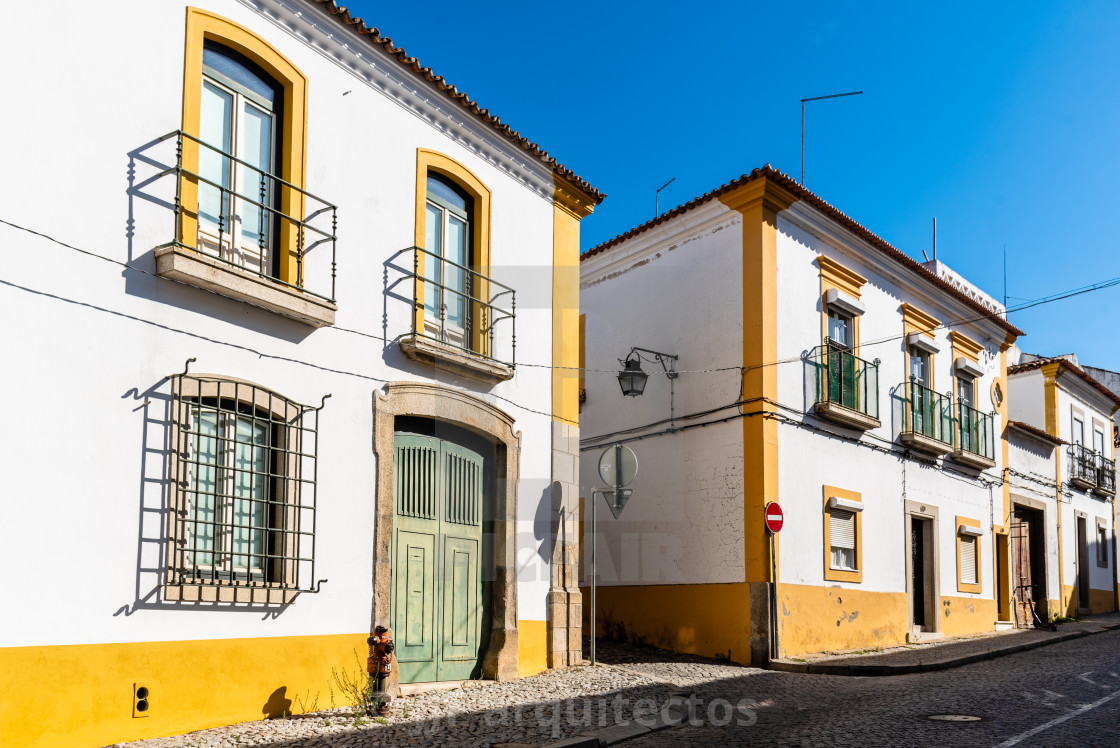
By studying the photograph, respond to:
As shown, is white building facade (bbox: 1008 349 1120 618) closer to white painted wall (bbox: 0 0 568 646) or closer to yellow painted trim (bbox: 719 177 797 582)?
yellow painted trim (bbox: 719 177 797 582)

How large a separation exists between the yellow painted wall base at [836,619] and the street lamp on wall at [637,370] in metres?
3.44

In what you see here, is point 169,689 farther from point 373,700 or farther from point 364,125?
point 364,125

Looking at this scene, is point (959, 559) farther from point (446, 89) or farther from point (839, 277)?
point (446, 89)

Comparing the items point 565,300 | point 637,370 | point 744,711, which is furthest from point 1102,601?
point 744,711

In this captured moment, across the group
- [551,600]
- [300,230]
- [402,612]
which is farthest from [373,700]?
[300,230]

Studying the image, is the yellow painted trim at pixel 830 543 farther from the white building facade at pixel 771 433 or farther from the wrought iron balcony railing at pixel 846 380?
the wrought iron balcony railing at pixel 846 380

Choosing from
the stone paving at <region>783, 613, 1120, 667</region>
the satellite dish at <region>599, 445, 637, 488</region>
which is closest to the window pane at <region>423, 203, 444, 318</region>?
the satellite dish at <region>599, 445, 637, 488</region>

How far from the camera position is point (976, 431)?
19.0 metres

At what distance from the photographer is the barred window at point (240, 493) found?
743 cm

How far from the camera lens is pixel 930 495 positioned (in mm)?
17234

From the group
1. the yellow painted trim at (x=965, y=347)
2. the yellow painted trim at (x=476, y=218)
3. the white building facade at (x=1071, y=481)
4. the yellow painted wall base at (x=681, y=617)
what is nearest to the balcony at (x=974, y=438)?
the yellow painted trim at (x=965, y=347)

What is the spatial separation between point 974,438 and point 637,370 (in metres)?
8.34

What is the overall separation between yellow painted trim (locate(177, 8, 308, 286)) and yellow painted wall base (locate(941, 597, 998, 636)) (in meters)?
13.4

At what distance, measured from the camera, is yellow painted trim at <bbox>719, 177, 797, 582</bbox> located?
43.2 ft
